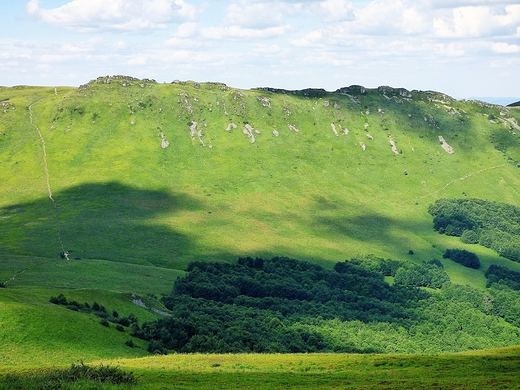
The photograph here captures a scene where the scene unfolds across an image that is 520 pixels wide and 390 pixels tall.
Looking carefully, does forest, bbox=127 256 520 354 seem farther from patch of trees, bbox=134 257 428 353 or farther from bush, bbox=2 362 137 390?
bush, bbox=2 362 137 390

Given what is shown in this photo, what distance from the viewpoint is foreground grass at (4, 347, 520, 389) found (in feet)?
178

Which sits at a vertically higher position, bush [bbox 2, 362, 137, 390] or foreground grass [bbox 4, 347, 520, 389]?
bush [bbox 2, 362, 137, 390]

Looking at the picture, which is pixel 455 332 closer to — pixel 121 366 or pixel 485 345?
pixel 485 345

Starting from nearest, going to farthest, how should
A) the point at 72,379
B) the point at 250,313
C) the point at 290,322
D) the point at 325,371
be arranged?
the point at 72,379, the point at 325,371, the point at 250,313, the point at 290,322

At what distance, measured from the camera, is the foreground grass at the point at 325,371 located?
178 feet

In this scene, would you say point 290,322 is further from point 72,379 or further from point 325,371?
point 72,379

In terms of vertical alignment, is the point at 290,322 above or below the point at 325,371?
below

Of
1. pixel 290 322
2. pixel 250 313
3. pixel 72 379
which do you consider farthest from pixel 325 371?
pixel 290 322

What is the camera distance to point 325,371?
64562 millimetres

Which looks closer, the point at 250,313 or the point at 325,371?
the point at 325,371

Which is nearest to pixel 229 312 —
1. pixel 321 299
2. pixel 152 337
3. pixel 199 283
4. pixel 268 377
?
pixel 199 283

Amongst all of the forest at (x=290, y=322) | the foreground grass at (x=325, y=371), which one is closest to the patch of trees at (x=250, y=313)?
the forest at (x=290, y=322)

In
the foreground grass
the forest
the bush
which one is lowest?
the forest

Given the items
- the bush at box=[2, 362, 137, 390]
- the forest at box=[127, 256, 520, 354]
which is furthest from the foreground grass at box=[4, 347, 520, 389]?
the forest at box=[127, 256, 520, 354]
